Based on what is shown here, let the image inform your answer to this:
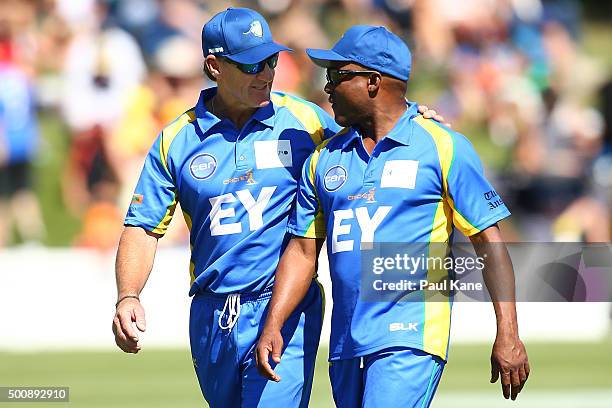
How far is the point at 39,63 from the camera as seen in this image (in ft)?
51.4

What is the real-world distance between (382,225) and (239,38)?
120 centimetres

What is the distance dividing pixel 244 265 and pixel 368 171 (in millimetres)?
811

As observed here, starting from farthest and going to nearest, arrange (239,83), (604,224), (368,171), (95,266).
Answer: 1. (604,224)
2. (95,266)
3. (239,83)
4. (368,171)

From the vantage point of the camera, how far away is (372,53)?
578cm

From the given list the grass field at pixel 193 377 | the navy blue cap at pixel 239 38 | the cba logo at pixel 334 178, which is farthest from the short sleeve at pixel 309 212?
the grass field at pixel 193 377

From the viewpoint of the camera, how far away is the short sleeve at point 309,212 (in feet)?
19.5

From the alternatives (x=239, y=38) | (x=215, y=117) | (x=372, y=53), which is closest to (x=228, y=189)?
(x=215, y=117)

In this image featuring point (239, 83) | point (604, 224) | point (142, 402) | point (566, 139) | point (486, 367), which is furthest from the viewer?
point (566, 139)

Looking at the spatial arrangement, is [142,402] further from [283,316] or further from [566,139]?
[566,139]

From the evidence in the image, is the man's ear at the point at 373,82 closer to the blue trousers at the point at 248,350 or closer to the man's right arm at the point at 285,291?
the man's right arm at the point at 285,291

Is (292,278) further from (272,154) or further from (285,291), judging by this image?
(272,154)

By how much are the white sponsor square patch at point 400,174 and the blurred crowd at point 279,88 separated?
8309 millimetres

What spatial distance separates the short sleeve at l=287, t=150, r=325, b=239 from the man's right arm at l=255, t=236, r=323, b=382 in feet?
0.13

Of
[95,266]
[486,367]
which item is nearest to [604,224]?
[486,367]
